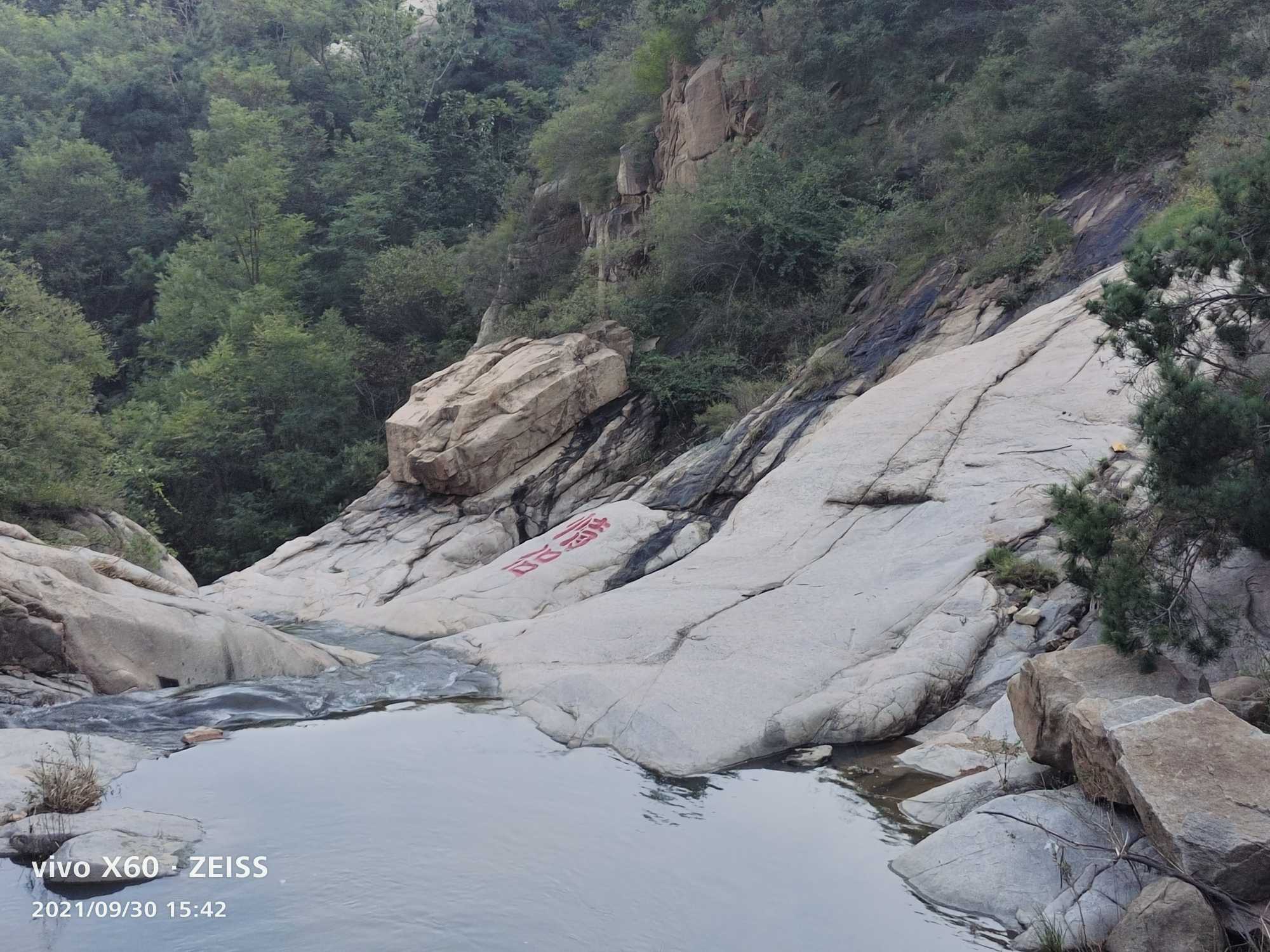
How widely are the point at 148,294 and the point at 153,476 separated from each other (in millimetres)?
16905

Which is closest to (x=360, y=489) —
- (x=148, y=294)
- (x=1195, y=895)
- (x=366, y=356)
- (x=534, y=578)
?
(x=366, y=356)

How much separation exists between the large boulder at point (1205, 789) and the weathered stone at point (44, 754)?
763 cm

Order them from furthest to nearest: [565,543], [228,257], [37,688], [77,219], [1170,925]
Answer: [77,219] → [228,257] → [565,543] → [37,688] → [1170,925]

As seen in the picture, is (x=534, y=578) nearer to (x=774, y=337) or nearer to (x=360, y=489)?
(x=774, y=337)

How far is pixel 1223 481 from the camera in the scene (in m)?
7.89

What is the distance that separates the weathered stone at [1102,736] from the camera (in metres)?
6.53

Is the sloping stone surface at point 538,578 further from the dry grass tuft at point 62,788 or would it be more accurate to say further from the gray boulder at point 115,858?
the gray boulder at point 115,858

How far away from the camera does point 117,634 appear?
11.8 meters

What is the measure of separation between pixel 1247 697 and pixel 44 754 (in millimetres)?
9262

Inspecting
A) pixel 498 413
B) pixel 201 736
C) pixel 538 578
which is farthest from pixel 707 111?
pixel 201 736

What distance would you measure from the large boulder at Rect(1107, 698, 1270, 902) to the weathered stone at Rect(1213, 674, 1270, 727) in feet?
2.10

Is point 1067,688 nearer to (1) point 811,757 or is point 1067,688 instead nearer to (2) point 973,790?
(2) point 973,790

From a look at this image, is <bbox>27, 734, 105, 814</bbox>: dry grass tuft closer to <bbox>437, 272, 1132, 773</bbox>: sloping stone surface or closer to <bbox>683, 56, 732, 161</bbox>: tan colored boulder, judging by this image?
<bbox>437, 272, 1132, 773</bbox>: sloping stone surface

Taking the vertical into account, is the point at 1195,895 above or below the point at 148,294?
below
